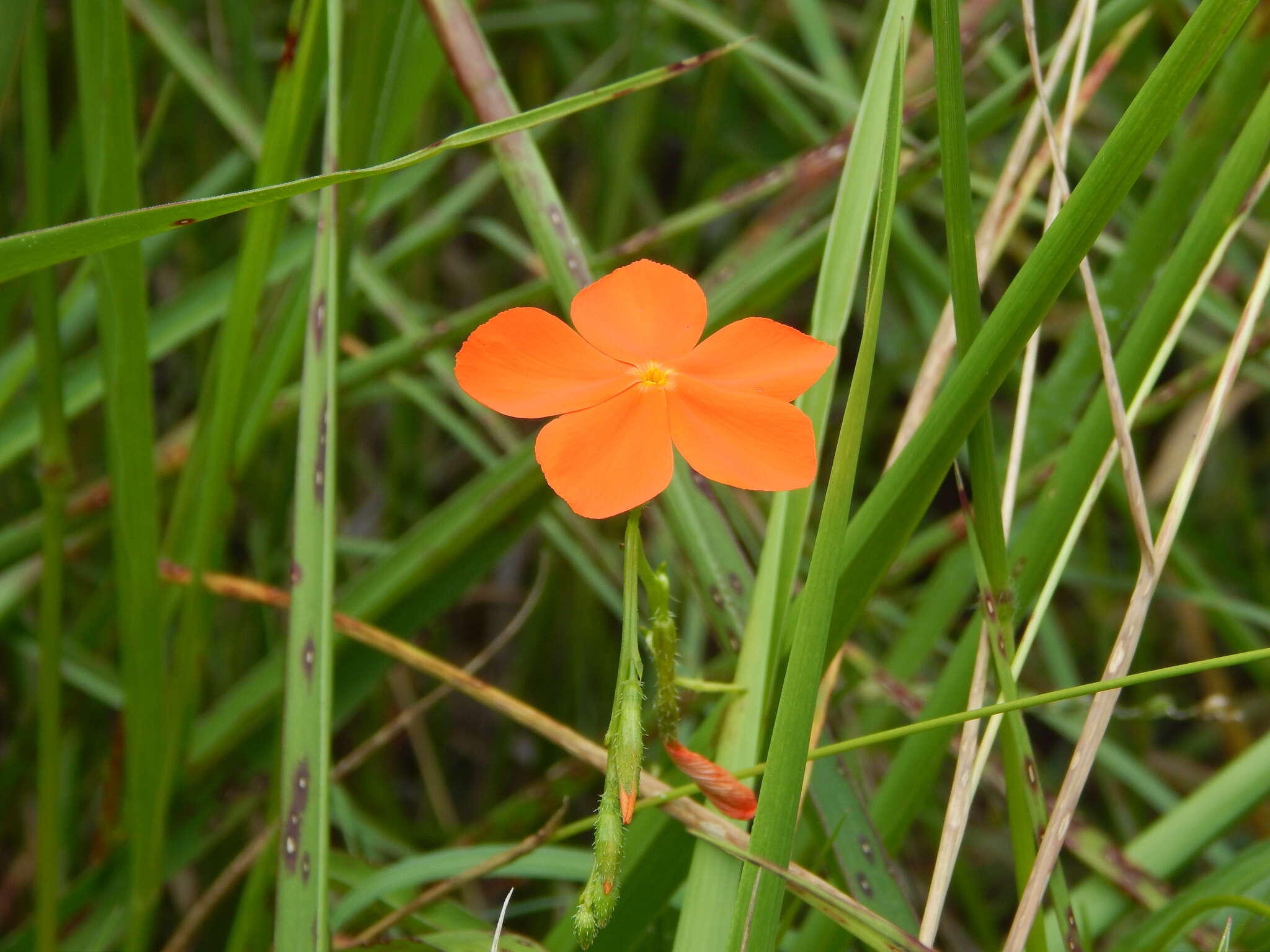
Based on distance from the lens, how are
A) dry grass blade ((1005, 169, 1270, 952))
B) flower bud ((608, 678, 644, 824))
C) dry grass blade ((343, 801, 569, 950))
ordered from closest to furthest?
flower bud ((608, 678, 644, 824)) → dry grass blade ((1005, 169, 1270, 952)) → dry grass blade ((343, 801, 569, 950))

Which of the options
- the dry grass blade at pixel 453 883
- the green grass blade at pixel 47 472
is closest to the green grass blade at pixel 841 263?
the dry grass blade at pixel 453 883

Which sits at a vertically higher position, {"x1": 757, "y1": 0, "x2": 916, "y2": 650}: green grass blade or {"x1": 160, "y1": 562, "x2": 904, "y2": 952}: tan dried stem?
{"x1": 757, "y1": 0, "x2": 916, "y2": 650}: green grass blade

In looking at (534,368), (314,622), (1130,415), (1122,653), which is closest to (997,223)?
(1130,415)

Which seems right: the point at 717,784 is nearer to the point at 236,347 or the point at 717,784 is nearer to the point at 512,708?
the point at 512,708

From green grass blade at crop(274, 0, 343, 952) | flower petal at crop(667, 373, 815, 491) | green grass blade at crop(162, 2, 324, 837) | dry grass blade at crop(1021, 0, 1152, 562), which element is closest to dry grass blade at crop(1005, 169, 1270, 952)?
dry grass blade at crop(1021, 0, 1152, 562)

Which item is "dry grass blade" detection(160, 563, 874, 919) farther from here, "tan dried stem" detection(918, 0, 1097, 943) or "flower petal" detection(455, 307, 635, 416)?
"flower petal" detection(455, 307, 635, 416)

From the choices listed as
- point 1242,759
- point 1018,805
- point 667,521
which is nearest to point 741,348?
point 667,521

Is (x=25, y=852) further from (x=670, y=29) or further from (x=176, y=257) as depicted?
(x=670, y=29)

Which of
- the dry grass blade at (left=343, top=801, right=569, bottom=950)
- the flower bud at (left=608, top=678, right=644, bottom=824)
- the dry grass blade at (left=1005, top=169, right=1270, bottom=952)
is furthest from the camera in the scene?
the dry grass blade at (left=343, top=801, right=569, bottom=950)
